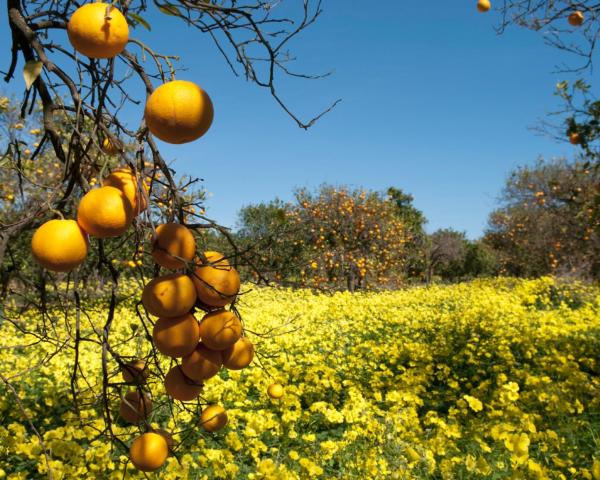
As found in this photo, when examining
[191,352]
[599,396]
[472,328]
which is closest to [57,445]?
[191,352]

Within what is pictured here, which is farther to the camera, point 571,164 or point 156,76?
point 571,164

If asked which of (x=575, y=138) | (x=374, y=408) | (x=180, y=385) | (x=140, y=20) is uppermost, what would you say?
(x=575, y=138)

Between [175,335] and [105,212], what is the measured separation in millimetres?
228

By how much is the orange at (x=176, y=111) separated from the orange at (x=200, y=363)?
372 mm

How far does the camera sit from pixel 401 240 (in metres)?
15.7

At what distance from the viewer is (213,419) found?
3.28 feet

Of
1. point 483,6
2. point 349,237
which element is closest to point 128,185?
point 483,6

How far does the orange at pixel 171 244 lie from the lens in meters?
0.74

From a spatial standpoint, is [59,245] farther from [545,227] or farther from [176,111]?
[545,227]

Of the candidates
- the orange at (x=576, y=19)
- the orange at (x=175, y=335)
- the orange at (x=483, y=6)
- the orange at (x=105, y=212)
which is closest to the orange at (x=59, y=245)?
the orange at (x=105, y=212)

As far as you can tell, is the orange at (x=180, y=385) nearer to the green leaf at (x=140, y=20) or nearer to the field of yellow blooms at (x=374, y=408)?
the field of yellow blooms at (x=374, y=408)

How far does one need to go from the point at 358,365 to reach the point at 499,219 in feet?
59.3

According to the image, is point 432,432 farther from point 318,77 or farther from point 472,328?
point 472,328

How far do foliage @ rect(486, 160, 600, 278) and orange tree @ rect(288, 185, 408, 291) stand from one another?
4.89 metres
